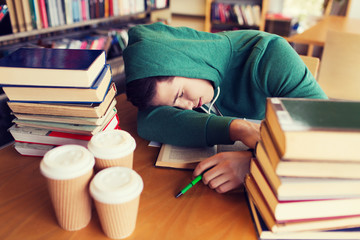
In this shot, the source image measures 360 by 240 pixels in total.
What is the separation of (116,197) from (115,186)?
25mm

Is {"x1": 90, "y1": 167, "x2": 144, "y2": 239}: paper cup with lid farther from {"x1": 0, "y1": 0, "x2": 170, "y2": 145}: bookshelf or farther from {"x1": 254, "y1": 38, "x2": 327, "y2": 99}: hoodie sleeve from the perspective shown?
{"x1": 0, "y1": 0, "x2": 170, "y2": 145}: bookshelf

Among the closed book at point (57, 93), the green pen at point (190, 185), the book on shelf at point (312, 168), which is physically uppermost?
the closed book at point (57, 93)

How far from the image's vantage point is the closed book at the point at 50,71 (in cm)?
67

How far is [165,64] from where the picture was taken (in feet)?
2.96

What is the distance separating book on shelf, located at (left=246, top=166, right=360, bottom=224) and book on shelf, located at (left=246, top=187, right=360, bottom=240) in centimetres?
1

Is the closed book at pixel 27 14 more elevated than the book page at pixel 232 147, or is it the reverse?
the closed book at pixel 27 14

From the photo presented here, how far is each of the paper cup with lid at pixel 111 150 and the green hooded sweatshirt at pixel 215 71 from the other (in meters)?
0.29

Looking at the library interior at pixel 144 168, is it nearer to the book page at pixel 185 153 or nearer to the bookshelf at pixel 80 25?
the book page at pixel 185 153

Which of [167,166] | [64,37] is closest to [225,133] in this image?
[167,166]

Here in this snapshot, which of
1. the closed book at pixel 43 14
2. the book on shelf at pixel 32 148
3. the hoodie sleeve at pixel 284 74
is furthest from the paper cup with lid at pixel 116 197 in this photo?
the closed book at pixel 43 14

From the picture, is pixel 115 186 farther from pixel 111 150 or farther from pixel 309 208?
pixel 309 208

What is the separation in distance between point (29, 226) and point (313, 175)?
1.86 ft

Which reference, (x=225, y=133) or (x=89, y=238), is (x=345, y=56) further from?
(x=89, y=238)

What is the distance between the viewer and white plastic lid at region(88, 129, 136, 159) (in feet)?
1.81
